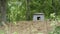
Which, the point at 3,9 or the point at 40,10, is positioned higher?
the point at 3,9

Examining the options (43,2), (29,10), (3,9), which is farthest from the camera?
(43,2)

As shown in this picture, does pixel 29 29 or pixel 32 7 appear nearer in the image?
pixel 29 29

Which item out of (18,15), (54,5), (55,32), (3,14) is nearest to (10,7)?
(18,15)

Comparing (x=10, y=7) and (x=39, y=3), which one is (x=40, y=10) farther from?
(x=10, y=7)

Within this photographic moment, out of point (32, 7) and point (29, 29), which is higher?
point (29, 29)

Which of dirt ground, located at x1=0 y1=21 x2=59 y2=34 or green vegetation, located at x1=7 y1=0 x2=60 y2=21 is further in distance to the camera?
green vegetation, located at x1=7 y1=0 x2=60 y2=21

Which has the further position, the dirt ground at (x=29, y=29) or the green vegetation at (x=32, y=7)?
the green vegetation at (x=32, y=7)

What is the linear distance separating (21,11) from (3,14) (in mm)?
6345

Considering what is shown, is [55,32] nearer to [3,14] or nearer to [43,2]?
[3,14]

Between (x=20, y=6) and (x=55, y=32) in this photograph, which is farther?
(x=20, y=6)

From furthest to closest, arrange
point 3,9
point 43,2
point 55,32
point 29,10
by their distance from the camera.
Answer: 1. point 43,2
2. point 29,10
3. point 3,9
4. point 55,32

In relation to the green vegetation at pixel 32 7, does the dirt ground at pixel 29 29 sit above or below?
above

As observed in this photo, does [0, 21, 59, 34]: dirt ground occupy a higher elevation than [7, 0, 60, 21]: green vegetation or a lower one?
higher

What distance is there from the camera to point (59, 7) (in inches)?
634
